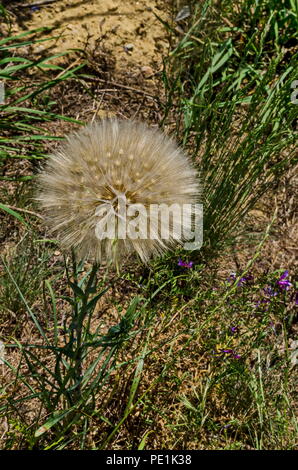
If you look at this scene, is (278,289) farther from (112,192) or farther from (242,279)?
(112,192)

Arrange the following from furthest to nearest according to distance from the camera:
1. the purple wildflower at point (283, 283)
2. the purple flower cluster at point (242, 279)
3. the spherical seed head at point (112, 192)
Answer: the purple flower cluster at point (242, 279), the purple wildflower at point (283, 283), the spherical seed head at point (112, 192)

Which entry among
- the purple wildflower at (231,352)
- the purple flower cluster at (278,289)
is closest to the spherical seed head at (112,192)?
the purple wildflower at (231,352)

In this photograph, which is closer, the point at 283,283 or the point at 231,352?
the point at 231,352

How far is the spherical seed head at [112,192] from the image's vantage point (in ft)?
4.56

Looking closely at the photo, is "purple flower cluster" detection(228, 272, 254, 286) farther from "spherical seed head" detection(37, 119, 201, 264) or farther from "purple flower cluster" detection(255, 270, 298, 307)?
"spherical seed head" detection(37, 119, 201, 264)

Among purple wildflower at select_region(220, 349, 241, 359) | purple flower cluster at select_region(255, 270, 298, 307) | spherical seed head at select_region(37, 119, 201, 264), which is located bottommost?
purple wildflower at select_region(220, 349, 241, 359)

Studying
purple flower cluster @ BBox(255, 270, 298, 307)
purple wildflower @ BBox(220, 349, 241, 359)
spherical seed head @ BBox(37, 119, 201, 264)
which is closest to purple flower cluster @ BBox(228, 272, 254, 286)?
purple flower cluster @ BBox(255, 270, 298, 307)

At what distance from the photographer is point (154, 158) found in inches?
58.7

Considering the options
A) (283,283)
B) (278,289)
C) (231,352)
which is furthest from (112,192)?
(278,289)

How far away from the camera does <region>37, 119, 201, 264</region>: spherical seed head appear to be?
54.7 inches

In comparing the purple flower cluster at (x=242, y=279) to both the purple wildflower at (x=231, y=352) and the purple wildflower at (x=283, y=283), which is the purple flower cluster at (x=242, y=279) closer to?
the purple wildflower at (x=283, y=283)

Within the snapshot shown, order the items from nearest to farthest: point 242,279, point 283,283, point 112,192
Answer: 1. point 112,192
2. point 283,283
3. point 242,279

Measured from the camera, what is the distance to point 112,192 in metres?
1.42
